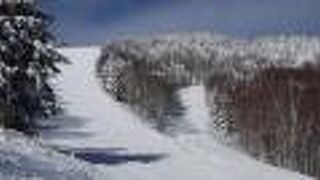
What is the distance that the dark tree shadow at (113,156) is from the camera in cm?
5378

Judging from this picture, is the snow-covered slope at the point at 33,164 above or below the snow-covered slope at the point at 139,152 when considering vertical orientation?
above

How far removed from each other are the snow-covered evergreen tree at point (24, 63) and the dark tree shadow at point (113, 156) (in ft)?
8.91

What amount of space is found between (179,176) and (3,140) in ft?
35.8

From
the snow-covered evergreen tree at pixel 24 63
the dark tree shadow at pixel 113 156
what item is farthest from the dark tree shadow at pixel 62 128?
the snow-covered evergreen tree at pixel 24 63

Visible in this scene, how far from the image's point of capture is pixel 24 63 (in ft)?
194

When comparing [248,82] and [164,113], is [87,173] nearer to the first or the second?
[164,113]

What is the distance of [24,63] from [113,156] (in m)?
6.44

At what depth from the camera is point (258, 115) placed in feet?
475

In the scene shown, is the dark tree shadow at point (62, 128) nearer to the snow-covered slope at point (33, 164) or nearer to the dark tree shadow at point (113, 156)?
the dark tree shadow at point (113, 156)

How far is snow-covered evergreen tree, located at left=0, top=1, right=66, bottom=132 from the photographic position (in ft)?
186

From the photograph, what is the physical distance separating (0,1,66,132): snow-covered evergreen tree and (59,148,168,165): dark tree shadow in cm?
272

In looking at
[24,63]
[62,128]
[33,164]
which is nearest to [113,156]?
[24,63]

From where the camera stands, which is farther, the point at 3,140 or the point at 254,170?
the point at 254,170

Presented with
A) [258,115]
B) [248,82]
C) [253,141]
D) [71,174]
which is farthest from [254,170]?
[248,82]
